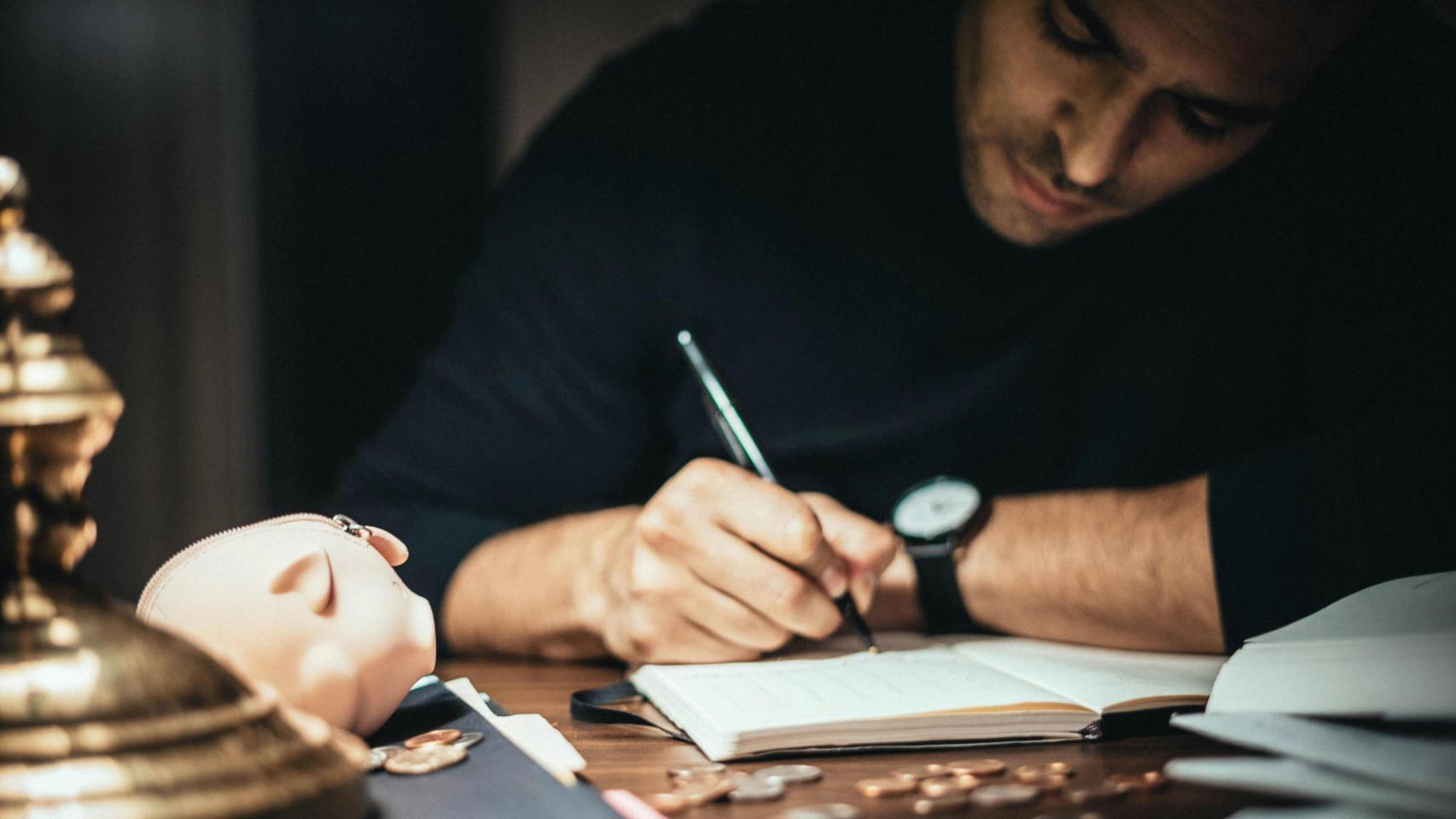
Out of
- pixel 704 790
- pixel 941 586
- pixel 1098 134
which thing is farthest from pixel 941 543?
pixel 704 790

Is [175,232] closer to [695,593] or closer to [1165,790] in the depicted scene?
[695,593]

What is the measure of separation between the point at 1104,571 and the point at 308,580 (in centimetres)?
74

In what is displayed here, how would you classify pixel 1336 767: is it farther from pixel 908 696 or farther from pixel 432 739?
pixel 432 739

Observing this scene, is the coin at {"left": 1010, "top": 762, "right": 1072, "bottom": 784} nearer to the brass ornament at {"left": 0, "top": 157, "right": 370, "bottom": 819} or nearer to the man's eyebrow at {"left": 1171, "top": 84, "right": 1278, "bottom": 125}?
the brass ornament at {"left": 0, "top": 157, "right": 370, "bottom": 819}

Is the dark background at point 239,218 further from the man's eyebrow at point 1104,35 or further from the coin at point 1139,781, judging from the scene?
the coin at point 1139,781

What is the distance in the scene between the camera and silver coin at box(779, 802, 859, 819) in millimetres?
563

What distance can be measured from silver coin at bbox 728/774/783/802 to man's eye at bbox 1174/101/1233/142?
3.09 feet

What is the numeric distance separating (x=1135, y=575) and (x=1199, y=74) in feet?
1.76

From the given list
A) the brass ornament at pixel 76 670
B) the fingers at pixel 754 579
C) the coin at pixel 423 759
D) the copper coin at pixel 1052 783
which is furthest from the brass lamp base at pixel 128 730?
the fingers at pixel 754 579

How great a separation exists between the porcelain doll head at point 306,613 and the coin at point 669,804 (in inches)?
6.9

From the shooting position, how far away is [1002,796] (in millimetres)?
613

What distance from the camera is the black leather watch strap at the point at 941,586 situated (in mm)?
1145

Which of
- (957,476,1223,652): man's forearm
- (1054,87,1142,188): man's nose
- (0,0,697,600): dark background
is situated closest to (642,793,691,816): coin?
(957,476,1223,652): man's forearm

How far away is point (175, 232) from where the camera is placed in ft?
5.91
